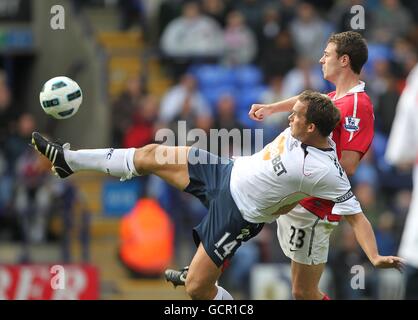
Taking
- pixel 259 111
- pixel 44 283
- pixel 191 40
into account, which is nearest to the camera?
pixel 259 111

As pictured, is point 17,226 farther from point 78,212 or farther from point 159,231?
point 159,231

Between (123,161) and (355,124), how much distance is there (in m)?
1.84

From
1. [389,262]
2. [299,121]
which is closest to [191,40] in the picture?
[299,121]

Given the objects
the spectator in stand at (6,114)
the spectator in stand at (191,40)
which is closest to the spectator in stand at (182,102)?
the spectator in stand at (191,40)

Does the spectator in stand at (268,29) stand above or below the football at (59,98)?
above

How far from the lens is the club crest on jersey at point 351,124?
32.6ft

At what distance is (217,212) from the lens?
10000 millimetres

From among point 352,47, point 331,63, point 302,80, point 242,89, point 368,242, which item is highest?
point 352,47

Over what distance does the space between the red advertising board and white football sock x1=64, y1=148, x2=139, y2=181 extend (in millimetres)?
4794

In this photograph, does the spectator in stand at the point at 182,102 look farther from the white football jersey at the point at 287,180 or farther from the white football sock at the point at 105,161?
the white football jersey at the point at 287,180

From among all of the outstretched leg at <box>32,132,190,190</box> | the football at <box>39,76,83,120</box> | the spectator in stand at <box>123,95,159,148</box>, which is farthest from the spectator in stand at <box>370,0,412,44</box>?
the football at <box>39,76,83,120</box>

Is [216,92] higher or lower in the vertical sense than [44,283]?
higher

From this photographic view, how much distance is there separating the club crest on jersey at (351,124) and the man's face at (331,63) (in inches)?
15.6

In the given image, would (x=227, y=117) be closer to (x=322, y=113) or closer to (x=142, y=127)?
(x=142, y=127)
